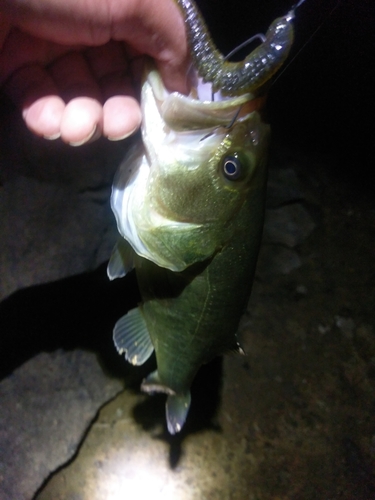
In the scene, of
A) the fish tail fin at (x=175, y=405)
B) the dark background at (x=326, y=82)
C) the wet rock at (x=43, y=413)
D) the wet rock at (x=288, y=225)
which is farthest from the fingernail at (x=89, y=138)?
the wet rock at (x=288, y=225)

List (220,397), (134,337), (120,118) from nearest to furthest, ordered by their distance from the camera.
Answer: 1. (120,118)
2. (134,337)
3. (220,397)

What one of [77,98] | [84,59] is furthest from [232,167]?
[84,59]

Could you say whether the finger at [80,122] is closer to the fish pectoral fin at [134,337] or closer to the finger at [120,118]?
the finger at [120,118]

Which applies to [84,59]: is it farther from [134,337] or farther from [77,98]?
[134,337]

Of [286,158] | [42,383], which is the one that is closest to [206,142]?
[42,383]

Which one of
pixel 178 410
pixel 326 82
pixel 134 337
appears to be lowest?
pixel 178 410

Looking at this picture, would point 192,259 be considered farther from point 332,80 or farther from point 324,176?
point 332,80

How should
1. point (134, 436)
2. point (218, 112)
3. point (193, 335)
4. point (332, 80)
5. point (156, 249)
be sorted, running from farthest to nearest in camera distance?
point (332, 80)
point (134, 436)
point (193, 335)
point (156, 249)
point (218, 112)
